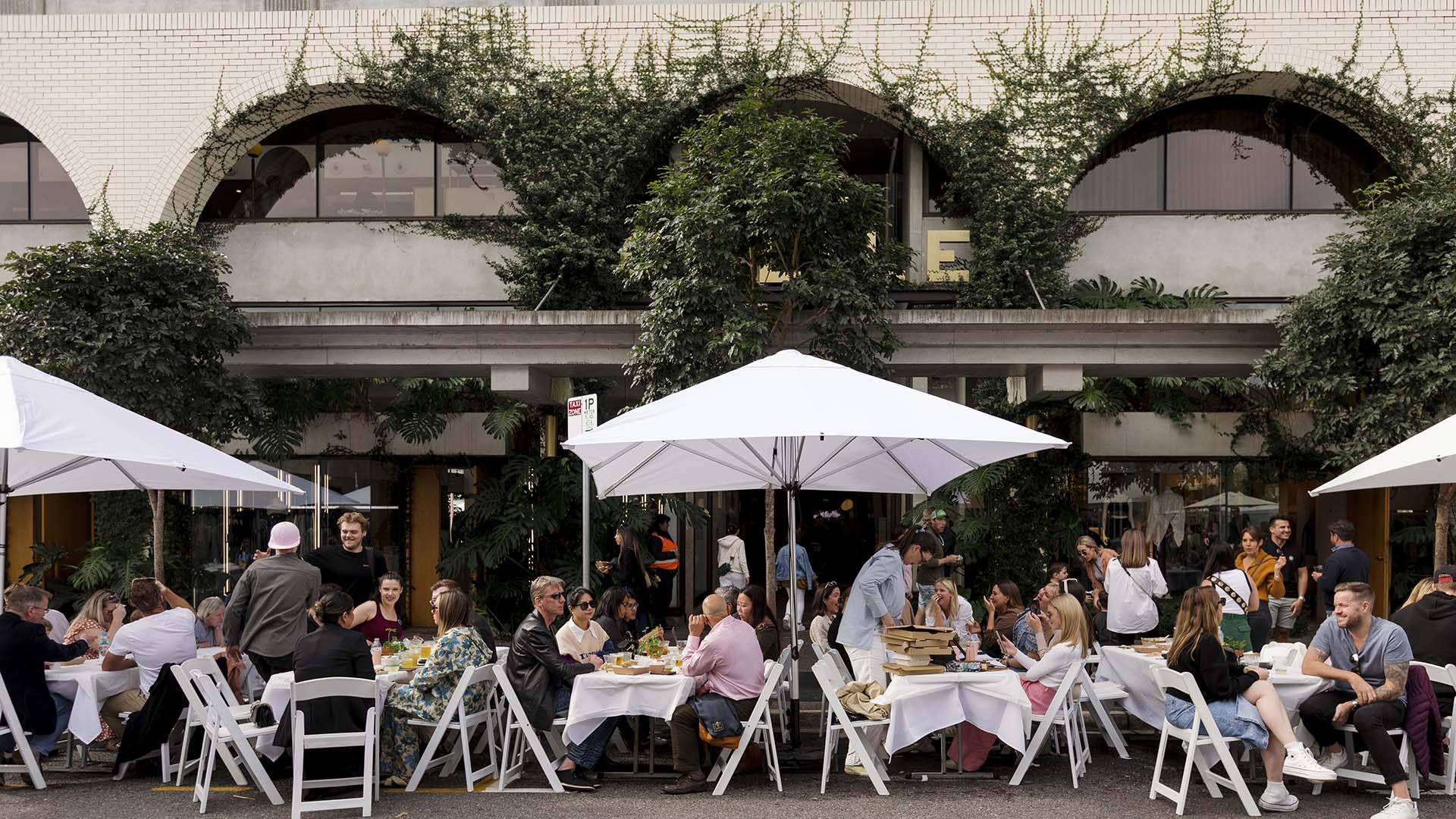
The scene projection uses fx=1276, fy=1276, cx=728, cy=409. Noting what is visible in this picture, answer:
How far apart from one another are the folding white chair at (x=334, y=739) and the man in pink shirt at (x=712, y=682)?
1.79m

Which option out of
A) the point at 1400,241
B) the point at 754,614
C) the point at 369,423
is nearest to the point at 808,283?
the point at 754,614

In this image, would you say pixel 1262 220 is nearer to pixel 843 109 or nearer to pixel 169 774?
pixel 843 109

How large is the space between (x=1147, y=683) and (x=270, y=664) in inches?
231

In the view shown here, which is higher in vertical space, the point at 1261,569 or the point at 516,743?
the point at 1261,569

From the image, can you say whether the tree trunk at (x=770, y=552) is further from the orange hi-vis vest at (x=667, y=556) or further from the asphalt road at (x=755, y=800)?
the orange hi-vis vest at (x=667, y=556)

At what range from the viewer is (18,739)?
25.7 ft

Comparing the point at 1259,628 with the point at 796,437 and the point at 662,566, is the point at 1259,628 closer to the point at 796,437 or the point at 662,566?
the point at 796,437

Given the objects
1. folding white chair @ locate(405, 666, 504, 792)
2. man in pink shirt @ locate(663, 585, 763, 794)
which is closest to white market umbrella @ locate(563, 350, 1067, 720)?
man in pink shirt @ locate(663, 585, 763, 794)

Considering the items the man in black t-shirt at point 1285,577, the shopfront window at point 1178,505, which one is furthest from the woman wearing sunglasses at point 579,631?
the shopfront window at point 1178,505

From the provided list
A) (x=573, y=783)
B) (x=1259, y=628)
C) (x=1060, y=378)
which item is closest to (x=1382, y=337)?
(x=1060, y=378)

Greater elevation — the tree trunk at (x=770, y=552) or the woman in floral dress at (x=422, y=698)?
the tree trunk at (x=770, y=552)

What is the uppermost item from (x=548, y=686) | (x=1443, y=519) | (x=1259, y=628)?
(x=1443, y=519)

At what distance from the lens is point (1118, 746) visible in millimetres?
8805

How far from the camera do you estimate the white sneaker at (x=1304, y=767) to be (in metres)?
7.26
